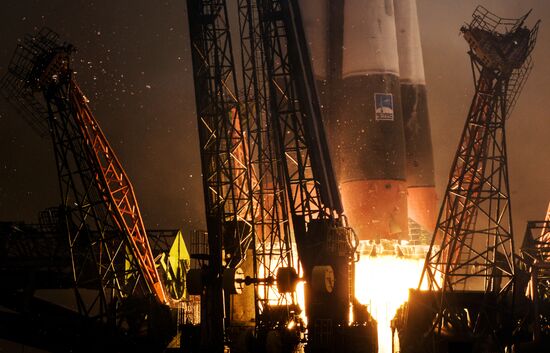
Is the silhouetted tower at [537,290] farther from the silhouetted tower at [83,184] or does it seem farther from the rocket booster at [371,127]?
the silhouetted tower at [83,184]

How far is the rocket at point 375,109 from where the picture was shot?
38250 millimetres

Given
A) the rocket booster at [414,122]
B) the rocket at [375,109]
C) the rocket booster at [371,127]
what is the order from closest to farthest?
the rocket booster at [371,127]
the rocket at [375,109]
the rocket booster at [414,122]

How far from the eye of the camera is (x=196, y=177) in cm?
4906

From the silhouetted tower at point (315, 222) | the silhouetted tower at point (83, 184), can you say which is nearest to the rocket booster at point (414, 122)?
the silhouetted tower at point (315, 222)

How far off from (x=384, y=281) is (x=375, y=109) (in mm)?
9955

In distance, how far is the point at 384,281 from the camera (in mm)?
38969

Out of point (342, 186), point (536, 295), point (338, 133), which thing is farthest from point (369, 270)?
point (536, 295)

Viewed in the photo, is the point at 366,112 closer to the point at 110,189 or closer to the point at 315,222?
the point at 315,222

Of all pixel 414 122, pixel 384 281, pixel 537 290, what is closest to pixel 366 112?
pixel 414 122

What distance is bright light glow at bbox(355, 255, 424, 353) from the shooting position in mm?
38344

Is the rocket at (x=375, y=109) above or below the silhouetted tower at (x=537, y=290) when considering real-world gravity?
above

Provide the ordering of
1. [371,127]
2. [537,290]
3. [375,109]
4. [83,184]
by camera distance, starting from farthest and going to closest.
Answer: [375,109], [371,127], [83,184], [537,290]

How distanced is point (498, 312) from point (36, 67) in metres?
22.0

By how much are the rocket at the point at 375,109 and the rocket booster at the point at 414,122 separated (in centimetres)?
6
